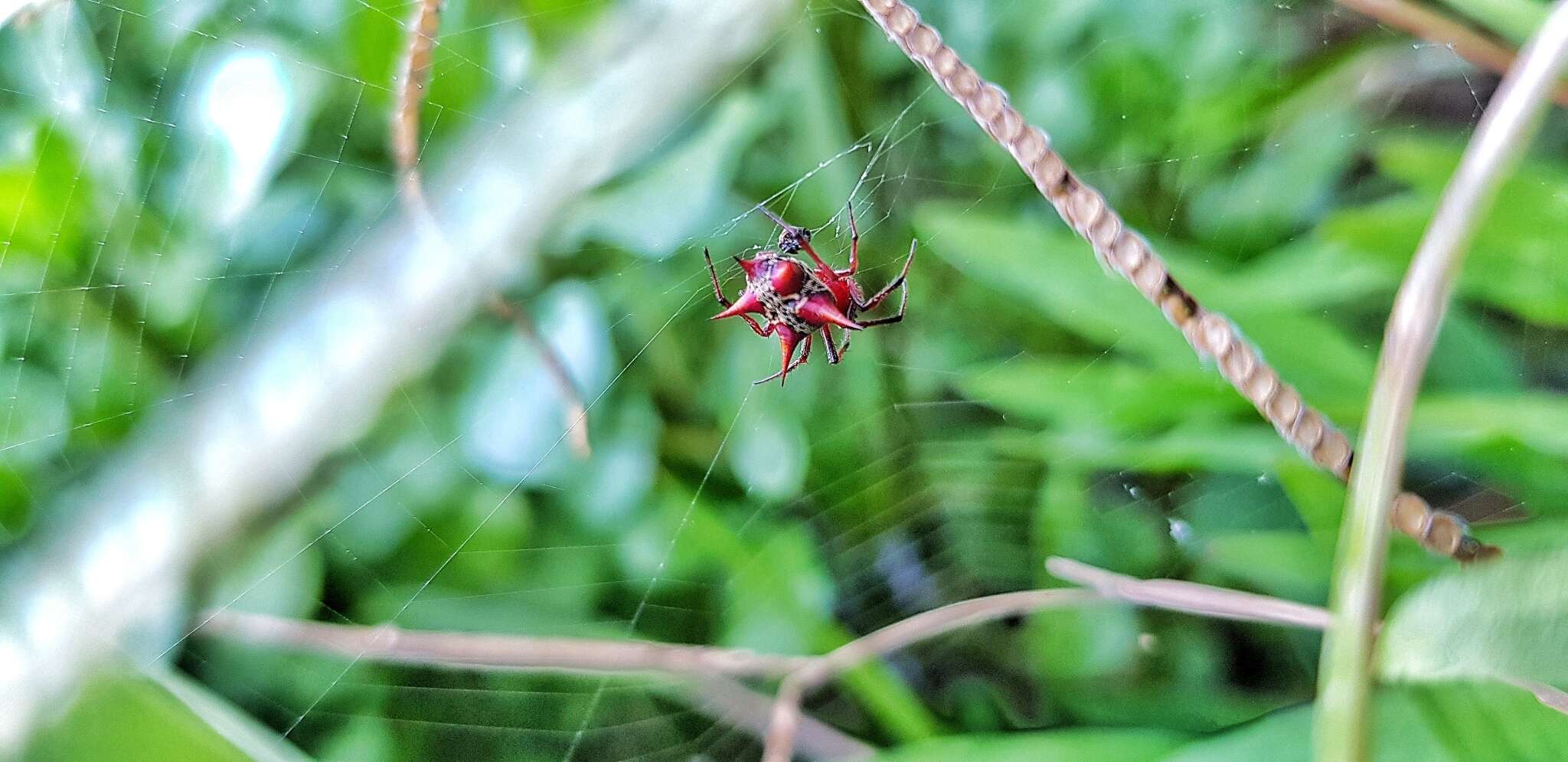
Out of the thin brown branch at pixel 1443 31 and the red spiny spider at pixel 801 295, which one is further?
the red spiny spider at pixel 801 295

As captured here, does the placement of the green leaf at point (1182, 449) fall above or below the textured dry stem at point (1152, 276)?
above

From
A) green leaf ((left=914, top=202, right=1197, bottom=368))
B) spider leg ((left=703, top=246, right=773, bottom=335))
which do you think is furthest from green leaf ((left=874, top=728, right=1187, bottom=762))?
spider leg ((left=703, top=246, right=773, bottom=335))

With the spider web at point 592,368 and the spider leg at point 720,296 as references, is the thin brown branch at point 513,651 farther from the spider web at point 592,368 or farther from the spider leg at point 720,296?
the spider leg at point 720,296

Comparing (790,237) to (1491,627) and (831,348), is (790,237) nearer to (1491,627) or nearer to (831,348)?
(831,348)

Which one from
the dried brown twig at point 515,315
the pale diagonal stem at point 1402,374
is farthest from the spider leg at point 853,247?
the pale diagonal stem at point 1402,374

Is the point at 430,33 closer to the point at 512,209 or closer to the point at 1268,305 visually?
the point at 512,209

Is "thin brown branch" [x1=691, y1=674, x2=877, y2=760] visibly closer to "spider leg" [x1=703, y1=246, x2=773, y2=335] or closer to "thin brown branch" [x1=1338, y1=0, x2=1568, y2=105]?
"spider leg" [x1=703, y1=246, x2=773, y2=335]

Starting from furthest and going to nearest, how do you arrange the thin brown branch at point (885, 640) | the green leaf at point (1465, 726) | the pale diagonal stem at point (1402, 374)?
1. the thin brown branch at point (885, 640)
2. the green leaf at point (1465, 726)
3. the pale diagonal stem at point (1402, 374)

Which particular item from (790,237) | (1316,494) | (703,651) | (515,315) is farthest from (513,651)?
(1316,494)

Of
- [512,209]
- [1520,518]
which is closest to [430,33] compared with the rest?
[512,209]
